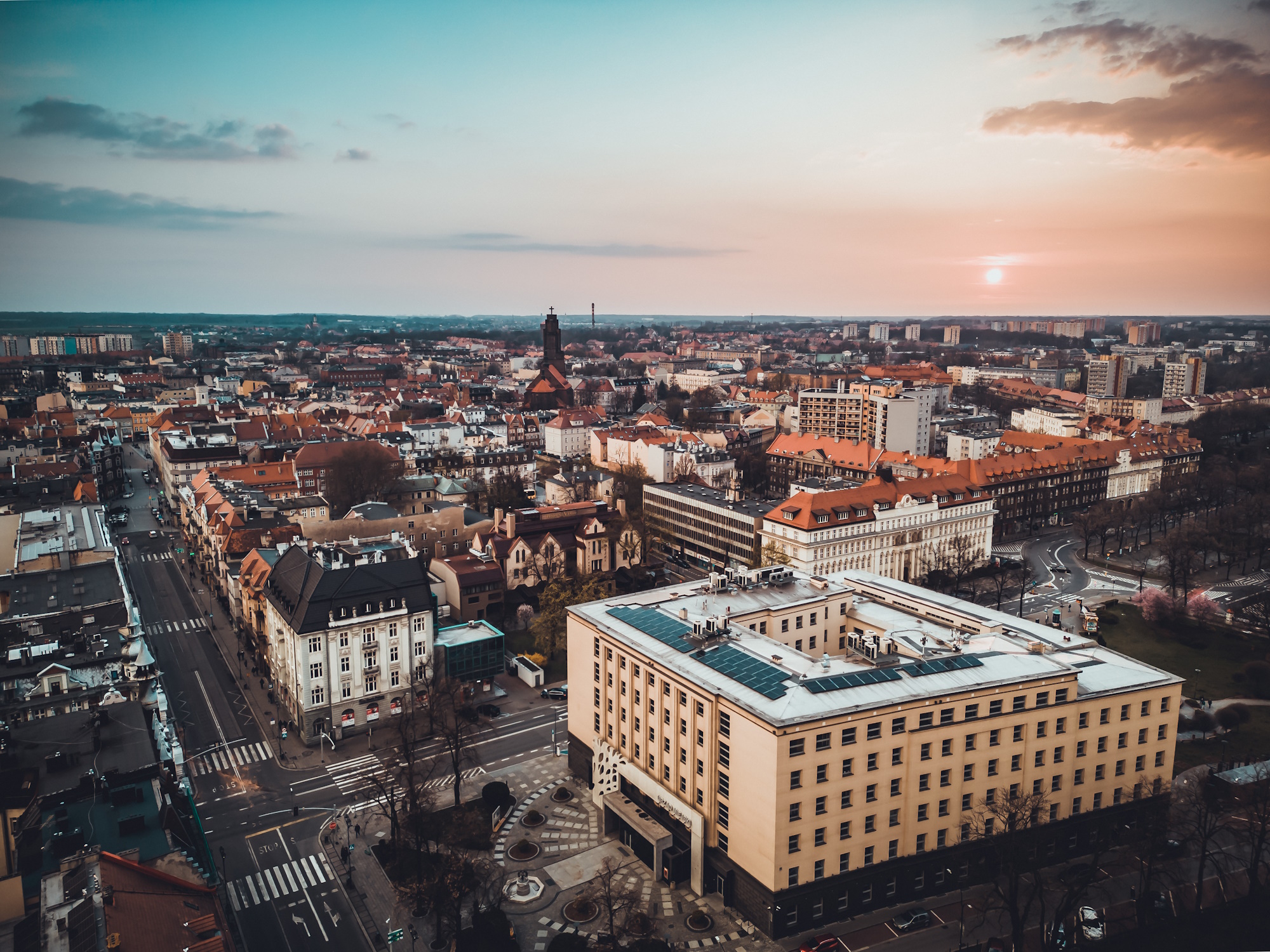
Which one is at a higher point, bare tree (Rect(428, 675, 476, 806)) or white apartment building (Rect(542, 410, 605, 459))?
white apartment building (Rect(542, 410, 605, 459))

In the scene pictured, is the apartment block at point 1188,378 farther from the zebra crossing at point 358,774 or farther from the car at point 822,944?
the zebra crossing at point 358,774

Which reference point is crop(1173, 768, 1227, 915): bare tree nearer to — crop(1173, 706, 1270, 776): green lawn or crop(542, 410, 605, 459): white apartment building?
crop(1173, 706, 1270, 776): green lawn

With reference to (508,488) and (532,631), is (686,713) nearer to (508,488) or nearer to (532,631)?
(532,631)

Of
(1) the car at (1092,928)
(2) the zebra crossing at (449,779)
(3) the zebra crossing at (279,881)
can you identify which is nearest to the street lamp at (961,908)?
(1) the car at (1092,928)

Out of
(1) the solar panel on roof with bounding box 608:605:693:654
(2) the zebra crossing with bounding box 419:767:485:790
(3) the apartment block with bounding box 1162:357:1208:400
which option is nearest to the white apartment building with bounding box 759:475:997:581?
(1) the solar panel on roof with bounding box 608:605:693:654

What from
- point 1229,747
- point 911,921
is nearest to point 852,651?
point 911,921

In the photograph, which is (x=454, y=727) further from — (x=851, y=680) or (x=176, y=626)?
(x=176, y=626)

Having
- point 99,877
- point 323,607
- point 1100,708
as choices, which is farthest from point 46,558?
point 1100,708
